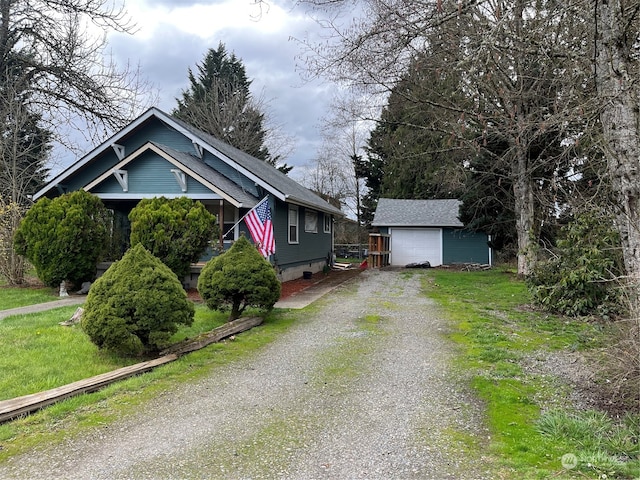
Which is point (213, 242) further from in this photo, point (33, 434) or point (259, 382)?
point (33, 434)

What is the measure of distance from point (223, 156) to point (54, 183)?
5597mm

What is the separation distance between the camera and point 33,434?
3.76 meters

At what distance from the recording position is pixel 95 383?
4.85 metres

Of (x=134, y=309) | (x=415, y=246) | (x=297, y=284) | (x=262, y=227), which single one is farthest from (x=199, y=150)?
(x=415, y=246)

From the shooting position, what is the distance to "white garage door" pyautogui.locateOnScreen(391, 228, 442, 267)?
24938 millimetres

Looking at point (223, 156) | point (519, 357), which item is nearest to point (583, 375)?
point (519, 357)

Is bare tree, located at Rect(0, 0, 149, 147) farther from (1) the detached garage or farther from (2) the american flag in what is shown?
→ (1) the detached garage

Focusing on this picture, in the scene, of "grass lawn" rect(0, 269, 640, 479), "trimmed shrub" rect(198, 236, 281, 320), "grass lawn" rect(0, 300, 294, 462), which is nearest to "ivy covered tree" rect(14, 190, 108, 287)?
"grass lawn" rect(0, 269, 640, 479)

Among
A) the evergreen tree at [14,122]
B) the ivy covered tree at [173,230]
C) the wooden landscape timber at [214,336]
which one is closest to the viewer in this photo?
the wooden landscape timber at [214,336]

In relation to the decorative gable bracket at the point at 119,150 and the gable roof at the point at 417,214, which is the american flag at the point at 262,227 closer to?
the decorative gable bracket at the point at 119,150

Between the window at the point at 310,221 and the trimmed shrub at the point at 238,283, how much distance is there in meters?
9.98

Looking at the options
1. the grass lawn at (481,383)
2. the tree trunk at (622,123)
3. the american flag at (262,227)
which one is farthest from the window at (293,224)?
the tree trunk at (622,123)

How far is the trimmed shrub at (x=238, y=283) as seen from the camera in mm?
8125

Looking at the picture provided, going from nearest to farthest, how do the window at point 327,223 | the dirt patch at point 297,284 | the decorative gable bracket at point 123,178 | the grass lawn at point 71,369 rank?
the grass lawn at point 71,369, the dirt patch at point 297,284, the decorative gable bracket at point 123,178, the window at point 327,223
